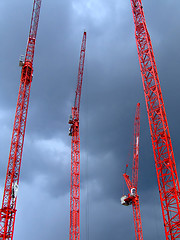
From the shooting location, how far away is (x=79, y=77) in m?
95.9

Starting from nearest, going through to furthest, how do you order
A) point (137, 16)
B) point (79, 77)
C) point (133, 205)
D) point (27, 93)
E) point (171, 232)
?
point (171, 232)
point (137, 16)
point (27, 93)
point (133, 205)
point (79, 77)

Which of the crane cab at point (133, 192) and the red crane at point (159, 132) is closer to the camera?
the red crane at point (159, 132)

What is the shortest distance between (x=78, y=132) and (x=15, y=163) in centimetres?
3235

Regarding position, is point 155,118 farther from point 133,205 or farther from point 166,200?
point 133,205

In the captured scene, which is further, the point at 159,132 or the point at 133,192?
the point at 133,192

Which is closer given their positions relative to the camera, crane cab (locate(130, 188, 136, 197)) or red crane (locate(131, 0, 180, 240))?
red crane (locate(131, 0, 180, 240))

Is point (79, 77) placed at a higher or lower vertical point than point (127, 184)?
higher

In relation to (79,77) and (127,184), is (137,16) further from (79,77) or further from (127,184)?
(127,184)

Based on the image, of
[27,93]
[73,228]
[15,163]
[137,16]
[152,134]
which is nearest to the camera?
[152,134]

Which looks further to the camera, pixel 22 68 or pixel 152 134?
pixel 22 68

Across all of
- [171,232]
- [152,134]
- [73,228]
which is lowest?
[171,232]

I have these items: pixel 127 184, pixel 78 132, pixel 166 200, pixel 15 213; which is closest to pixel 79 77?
pixel 78 132

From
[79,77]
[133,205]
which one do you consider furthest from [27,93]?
[133,205]

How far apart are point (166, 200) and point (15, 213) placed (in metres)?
30.6
